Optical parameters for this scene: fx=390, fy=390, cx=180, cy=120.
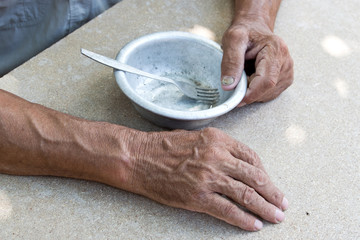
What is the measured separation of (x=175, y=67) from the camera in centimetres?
129

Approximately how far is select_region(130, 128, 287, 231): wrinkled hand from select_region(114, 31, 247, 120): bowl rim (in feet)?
0.17

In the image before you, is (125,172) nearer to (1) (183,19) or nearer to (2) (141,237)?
(2) (141,237)

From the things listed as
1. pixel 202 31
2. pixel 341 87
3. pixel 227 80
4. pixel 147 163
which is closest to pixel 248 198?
pixel 147 163

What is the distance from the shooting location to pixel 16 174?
977 mm

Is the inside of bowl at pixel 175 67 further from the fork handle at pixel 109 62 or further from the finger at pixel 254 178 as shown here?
the finger at pixel 254 178

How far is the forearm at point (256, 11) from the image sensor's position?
1.43 meters

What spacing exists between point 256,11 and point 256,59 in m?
0.30

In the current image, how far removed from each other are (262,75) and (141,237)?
60 centimetres

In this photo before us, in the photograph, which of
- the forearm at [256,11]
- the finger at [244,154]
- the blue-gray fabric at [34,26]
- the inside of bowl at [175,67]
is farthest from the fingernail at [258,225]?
the blue-gray fabric at [34,26]

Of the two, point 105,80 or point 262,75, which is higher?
point 262,75

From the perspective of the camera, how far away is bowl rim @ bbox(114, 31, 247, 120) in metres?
0.99

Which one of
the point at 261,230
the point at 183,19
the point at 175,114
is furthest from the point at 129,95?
the point at 183,19

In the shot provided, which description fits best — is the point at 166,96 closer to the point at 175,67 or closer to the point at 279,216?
the point at 175,67

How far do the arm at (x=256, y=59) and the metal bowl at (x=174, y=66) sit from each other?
4 centimetres
